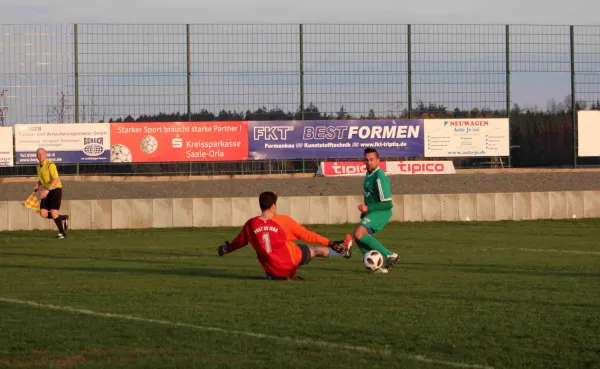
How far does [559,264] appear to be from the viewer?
53.8 ft

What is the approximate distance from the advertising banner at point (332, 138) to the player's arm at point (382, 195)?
18.8m

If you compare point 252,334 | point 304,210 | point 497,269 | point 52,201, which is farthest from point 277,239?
point 304,210

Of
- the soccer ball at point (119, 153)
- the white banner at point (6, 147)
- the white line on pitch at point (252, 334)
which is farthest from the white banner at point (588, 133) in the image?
the white line on pitch at point (252, 334)

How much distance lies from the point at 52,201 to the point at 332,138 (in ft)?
39.2

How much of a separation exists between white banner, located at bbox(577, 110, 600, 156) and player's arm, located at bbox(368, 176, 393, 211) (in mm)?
22423

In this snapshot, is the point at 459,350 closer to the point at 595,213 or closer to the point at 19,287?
the point at 19,287

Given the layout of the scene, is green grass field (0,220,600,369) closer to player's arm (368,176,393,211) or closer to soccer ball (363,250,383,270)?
soccer ball (363,250,383,270)

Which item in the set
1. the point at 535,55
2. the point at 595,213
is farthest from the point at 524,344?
the point at 535,55

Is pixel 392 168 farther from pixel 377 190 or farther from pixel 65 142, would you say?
pixel 377 190

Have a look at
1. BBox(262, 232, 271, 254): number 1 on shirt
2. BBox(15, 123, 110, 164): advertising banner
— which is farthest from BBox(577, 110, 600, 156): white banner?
BBox(262, 232, 271, 254): number 1 on shirt

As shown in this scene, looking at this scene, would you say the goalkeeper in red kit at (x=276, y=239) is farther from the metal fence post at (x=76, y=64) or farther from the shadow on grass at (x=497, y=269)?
the metal fence post at (x=76, y=64)

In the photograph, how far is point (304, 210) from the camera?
94.3 feet

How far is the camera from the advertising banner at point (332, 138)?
34375 mm

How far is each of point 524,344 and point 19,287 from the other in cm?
718
